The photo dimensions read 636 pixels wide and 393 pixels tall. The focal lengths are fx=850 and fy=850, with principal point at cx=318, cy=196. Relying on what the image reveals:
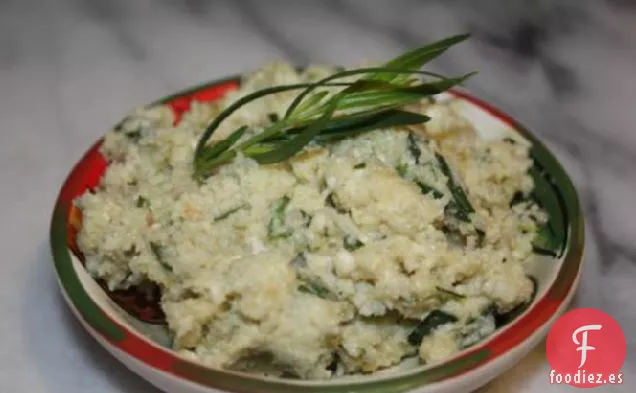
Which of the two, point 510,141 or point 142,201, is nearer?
point 142,201

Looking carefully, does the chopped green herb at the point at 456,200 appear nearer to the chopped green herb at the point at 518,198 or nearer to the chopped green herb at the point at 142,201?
the chopped green herb at the point at 518,198

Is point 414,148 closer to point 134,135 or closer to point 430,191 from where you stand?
point 430,191

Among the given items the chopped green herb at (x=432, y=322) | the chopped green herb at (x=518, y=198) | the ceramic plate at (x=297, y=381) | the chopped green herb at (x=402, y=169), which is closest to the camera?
the ceramic plate at (x=297, y=381)

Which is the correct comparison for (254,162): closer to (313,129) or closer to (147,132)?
(313,129)

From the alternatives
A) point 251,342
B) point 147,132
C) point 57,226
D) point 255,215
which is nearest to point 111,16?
point 147,132

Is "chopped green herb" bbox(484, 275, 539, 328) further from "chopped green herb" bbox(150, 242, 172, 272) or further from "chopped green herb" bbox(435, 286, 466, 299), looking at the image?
"chopped green herb" bbox(150, 242, 172, 272)
